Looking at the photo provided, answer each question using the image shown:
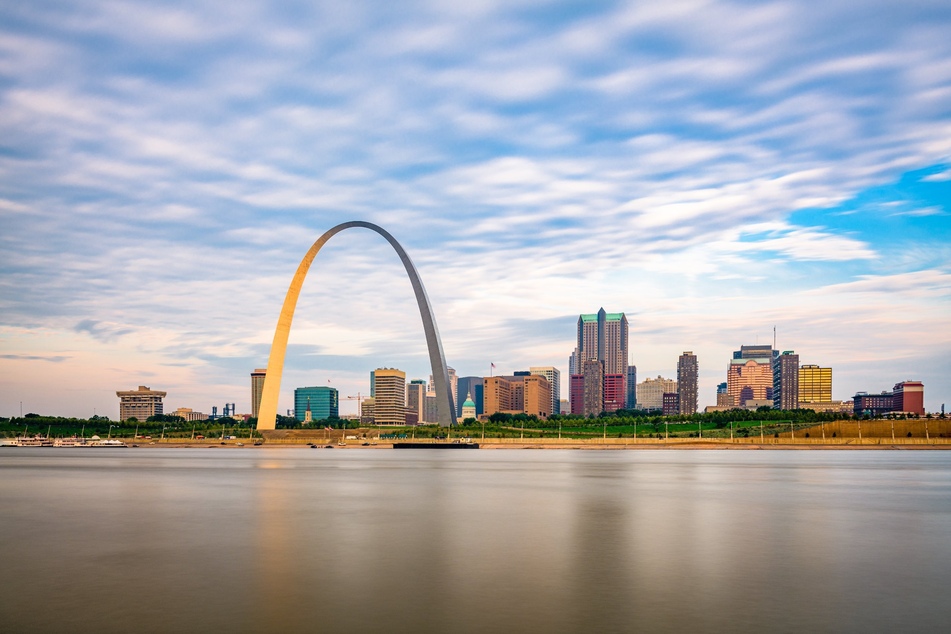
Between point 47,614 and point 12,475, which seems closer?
point 47,614

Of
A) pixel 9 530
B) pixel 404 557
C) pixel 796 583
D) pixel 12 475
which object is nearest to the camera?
pixel 796 583

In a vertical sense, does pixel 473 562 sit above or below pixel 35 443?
above

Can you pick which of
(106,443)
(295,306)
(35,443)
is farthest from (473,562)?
(35,443)

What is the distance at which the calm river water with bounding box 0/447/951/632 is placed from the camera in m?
14.4

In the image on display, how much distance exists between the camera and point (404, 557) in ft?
68.6

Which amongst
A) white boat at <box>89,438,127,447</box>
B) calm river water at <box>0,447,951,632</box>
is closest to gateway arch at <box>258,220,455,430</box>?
white boat at <box>89,438,127,447</box>

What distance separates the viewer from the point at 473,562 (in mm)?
20156

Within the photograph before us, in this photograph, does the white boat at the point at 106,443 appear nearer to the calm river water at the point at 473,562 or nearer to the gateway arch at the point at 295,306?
the gateway arch at the point at 295,306

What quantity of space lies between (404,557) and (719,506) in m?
18.2

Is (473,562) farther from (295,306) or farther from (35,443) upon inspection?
(35,443)

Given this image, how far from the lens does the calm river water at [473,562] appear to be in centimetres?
1443

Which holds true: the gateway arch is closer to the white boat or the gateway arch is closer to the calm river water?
the white boat

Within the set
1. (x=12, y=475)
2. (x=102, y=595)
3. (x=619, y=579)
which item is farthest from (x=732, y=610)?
(x=12, y=475)

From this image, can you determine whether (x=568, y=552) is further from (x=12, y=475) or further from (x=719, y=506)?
(x=12, y=475)
